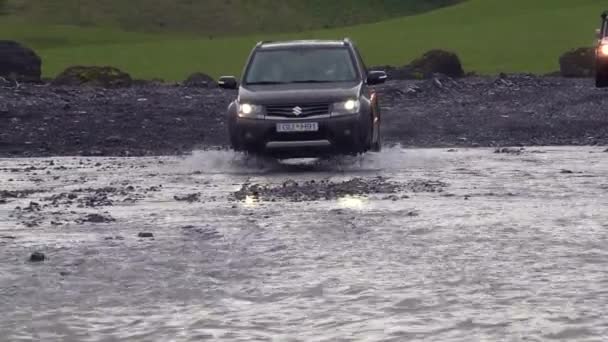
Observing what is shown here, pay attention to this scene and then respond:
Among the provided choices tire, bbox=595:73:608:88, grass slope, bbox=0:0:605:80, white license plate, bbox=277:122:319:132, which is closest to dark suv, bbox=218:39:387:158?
white license plate, bbox=277:122:319:132

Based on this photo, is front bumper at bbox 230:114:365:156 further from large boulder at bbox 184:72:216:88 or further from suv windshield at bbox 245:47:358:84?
large boulder at bbox 184:72:216:88

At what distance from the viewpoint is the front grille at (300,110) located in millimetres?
19391

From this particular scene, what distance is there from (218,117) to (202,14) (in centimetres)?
10461

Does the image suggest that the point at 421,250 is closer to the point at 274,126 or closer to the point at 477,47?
the point at 274,126

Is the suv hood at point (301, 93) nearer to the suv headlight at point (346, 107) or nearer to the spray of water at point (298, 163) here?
the suv headlight at point (346, 107)

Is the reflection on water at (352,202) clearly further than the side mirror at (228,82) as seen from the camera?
No

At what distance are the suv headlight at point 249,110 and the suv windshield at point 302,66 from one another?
82cm

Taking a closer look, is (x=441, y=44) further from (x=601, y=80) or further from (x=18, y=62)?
(x=601, y=80)

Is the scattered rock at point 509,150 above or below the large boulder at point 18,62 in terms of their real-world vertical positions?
below

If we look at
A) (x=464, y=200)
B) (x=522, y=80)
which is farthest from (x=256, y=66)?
(x=522, y=80)

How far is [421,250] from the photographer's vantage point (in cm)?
1095

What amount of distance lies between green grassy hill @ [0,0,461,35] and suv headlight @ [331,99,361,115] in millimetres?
107828

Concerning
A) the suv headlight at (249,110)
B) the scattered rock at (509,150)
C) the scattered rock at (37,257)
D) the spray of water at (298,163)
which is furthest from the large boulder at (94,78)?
the scattered rock at (37,257)

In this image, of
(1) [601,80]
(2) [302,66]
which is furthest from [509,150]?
(1) [601,80]
